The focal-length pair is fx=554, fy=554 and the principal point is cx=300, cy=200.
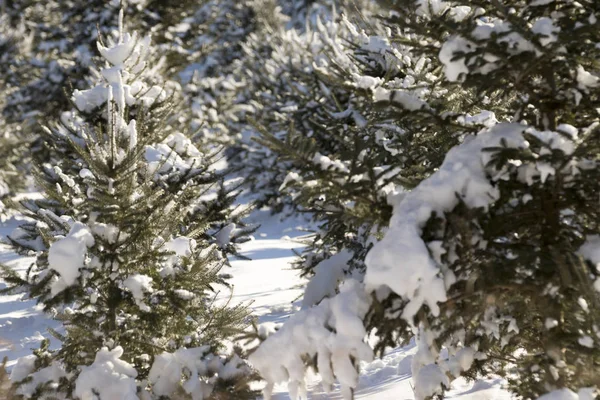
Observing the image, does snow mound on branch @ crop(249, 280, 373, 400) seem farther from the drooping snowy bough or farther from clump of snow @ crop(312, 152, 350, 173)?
clump of snow @ crop(312, 152, 350, 173)

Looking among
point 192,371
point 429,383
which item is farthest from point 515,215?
point 192,371

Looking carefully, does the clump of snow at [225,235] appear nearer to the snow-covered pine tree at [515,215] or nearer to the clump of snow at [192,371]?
the clump of snow at [192,371]

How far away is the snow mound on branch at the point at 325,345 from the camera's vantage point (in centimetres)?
319

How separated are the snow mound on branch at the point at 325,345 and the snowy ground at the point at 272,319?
2233mm

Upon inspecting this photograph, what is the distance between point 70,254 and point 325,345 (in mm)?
2025

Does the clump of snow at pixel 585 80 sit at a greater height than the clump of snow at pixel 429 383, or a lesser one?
greater

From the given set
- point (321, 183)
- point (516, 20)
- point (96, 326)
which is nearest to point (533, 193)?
point (516, 20)

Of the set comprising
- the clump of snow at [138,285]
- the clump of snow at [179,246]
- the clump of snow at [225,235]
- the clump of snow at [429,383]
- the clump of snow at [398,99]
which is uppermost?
the clump of snow at [225,235]

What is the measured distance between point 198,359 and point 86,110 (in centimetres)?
369

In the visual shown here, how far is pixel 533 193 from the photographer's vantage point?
3.51 m

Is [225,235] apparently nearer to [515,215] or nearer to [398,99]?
[398,99]

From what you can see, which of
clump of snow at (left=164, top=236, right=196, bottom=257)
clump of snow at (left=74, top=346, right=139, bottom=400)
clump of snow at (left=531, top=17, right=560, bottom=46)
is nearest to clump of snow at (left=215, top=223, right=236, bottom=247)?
clump of snow at (left=164, top=236, right=196, bottom=257)

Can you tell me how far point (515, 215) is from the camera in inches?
139

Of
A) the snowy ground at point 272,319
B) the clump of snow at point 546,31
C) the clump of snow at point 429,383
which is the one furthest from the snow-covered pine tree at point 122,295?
the clump of snow at point 546,31
